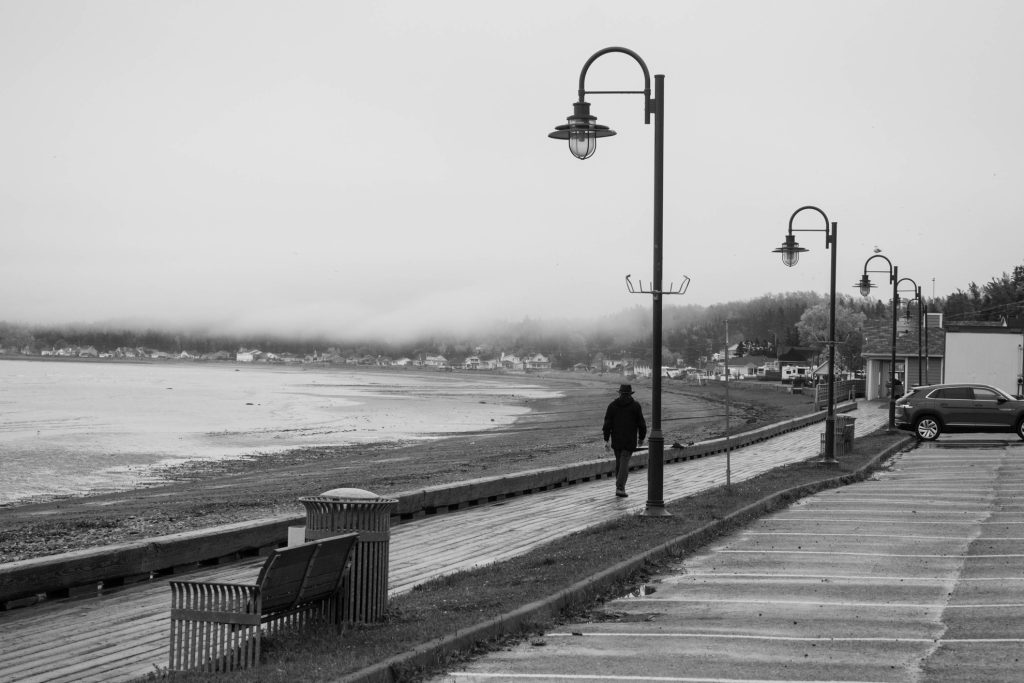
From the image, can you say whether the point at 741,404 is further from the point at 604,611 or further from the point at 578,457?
the point at 604,611

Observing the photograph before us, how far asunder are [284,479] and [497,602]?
20566 millimetres

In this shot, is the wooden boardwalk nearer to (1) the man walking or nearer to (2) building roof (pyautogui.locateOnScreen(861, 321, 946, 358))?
(1) the man walking

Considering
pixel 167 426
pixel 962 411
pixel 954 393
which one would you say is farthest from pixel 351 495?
pixel 167 426

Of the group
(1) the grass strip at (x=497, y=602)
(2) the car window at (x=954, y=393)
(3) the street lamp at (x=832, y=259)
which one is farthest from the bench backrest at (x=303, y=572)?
(2) the car window at (x=954, y=393)

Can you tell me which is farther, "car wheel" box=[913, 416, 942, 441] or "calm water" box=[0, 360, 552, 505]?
"car wheel" box=[913, 416, 942, 441]

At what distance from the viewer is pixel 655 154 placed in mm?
15641

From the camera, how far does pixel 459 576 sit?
1139cm

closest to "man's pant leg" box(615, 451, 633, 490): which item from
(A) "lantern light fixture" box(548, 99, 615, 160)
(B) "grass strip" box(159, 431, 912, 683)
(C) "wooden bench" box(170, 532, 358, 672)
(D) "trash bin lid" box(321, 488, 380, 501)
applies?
(B) "grass strip" box(159, 431, 912, 683)

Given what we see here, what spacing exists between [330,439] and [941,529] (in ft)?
117

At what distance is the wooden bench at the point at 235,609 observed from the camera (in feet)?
24.2

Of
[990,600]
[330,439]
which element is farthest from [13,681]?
[330,439]

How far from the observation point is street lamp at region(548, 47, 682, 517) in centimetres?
1420

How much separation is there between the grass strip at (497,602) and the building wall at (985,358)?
131 feet

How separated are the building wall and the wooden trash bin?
49.3 meters
